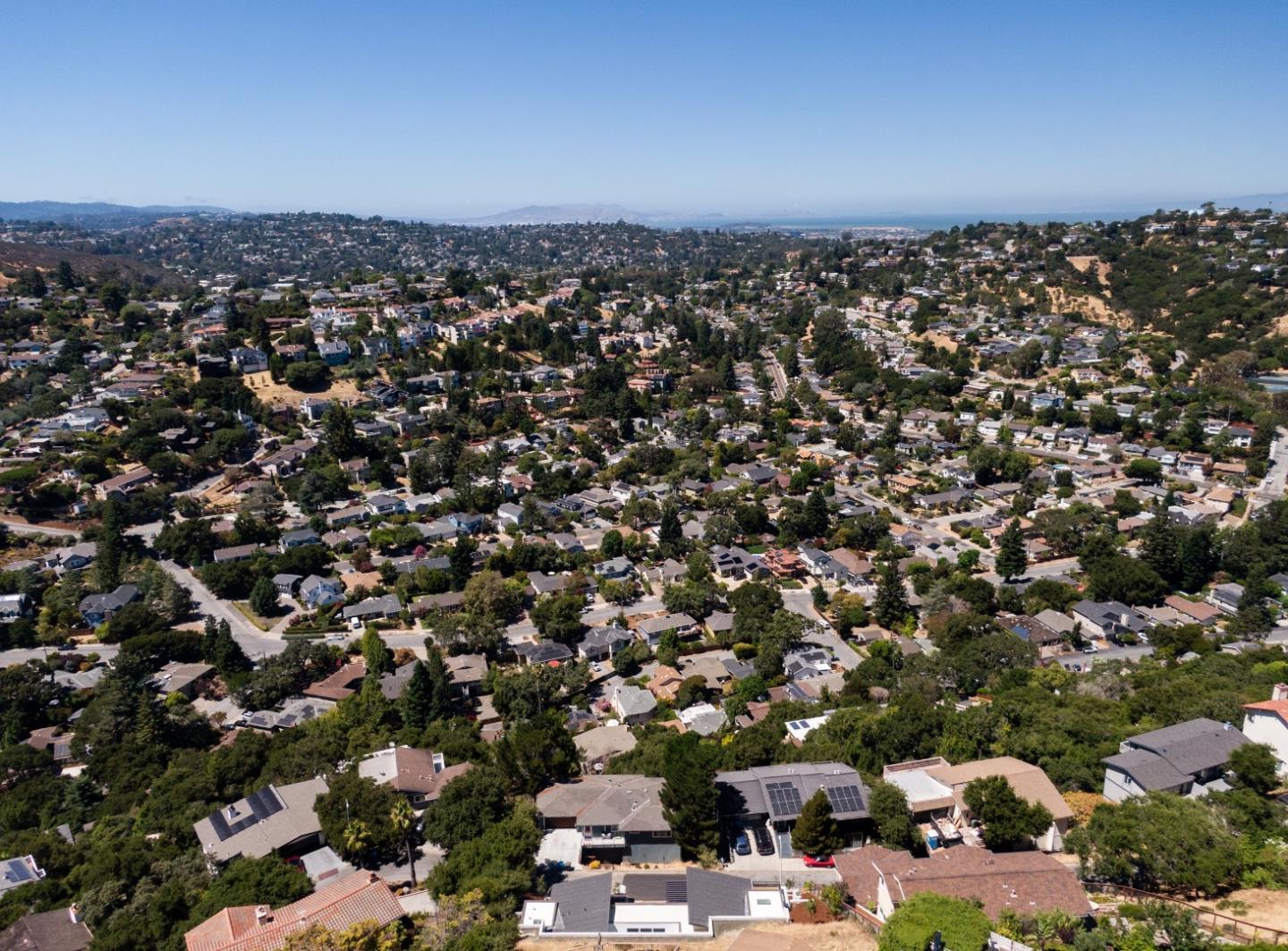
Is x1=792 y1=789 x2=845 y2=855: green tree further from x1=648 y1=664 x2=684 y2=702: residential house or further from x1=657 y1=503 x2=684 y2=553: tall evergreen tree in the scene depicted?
x1=657 y1=503 x2=684 y2=553: tall evergreen tree

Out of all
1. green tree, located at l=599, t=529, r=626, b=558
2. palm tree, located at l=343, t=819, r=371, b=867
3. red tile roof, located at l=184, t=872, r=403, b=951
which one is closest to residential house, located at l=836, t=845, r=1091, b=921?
red tile roof, located at l=184, t=872, r=403, b=951

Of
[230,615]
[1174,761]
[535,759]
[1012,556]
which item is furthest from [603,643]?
[1012,556]

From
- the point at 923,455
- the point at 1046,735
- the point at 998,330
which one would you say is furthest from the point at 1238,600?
the point at 998,330

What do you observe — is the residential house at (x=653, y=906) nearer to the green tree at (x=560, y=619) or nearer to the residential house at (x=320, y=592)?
the green tree at (x=560, y=619)

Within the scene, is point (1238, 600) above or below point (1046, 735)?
below

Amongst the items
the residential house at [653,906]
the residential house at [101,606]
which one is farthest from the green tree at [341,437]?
the residential house at [653,906]

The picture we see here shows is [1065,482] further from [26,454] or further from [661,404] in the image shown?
[26,454]

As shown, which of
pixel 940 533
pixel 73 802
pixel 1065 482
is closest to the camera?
pixel 73 802
